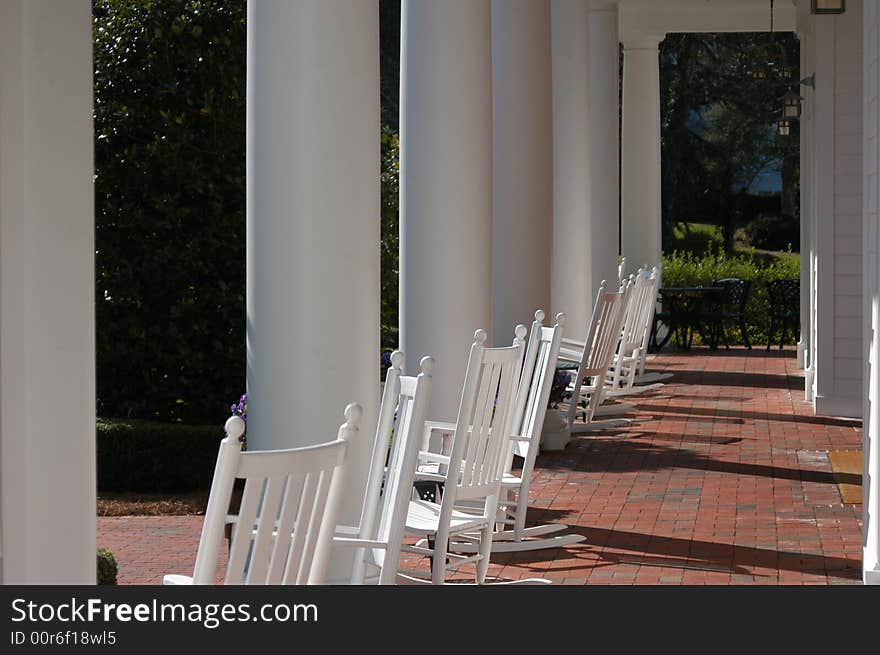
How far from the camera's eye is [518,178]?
11.1 metres

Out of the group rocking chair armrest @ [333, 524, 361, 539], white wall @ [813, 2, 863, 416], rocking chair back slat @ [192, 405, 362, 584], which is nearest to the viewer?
rocking chair back slat @ [192, 405, 362, 584]

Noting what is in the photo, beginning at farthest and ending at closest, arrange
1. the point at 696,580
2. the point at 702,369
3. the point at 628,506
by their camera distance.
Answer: the point at 702,369 → the point at 628,506 → the point at 696,580

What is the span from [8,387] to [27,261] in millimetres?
308

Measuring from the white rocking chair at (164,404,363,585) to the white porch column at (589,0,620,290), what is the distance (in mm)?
14047

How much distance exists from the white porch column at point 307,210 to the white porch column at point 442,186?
274 cm

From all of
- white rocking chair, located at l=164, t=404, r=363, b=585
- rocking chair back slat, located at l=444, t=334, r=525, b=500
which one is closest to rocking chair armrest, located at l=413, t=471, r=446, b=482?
rocking chair back slat, located at l=444, t=334, r=525, b=500

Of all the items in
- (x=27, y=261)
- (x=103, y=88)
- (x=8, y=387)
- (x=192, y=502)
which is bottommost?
(x=192, y=502)

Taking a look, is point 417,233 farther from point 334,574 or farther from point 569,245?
point 569,245

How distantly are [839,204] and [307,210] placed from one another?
26.0ft

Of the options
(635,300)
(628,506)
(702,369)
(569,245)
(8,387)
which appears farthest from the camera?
(702,369)

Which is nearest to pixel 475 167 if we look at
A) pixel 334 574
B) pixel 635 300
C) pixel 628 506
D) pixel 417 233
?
pixel 417 233

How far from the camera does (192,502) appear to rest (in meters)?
9.50

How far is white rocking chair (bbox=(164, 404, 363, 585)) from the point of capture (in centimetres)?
287

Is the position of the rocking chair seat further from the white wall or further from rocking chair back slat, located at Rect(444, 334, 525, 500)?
the white wall
